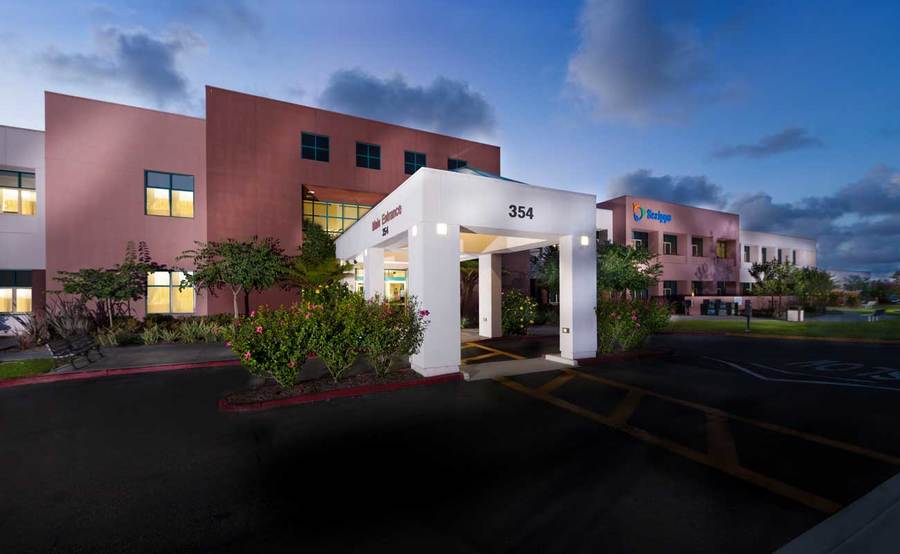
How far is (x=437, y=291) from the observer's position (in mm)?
9055

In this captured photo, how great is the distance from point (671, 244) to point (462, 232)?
3245cm

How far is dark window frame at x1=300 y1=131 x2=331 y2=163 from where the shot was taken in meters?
20.5

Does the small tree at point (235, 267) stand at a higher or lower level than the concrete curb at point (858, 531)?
higher

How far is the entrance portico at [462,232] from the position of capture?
8977 millimetres

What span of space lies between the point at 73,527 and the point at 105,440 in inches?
105

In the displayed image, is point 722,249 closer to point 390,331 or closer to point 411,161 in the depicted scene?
point 411,161

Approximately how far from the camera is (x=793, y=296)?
3309 cm

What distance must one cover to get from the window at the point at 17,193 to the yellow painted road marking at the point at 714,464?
2481 centimetres

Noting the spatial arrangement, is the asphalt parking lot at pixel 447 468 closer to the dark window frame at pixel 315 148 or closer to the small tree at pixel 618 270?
the small tree at pixel 618 270

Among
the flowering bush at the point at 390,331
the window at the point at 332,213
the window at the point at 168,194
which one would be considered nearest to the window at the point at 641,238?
the window at the point at 332,213

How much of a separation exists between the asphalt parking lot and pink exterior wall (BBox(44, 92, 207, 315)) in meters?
12.1

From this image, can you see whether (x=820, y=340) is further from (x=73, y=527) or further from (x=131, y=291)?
(x=131, y=291)

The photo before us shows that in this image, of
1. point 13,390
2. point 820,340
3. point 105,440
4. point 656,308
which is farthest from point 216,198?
point 820,340

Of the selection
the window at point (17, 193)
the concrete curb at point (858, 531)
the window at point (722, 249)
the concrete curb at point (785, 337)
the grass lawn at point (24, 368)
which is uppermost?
the window at point (17, 193)
